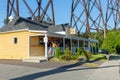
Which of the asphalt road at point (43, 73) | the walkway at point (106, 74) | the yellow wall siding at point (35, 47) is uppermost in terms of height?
the yellow wall siding at point (35, 47)

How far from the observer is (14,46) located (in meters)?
28.2

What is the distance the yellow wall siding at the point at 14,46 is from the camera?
2731 centimetres

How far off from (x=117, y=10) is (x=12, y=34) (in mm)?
43836

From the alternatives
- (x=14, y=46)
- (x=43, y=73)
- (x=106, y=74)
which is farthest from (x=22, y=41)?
(x=106, y=74)

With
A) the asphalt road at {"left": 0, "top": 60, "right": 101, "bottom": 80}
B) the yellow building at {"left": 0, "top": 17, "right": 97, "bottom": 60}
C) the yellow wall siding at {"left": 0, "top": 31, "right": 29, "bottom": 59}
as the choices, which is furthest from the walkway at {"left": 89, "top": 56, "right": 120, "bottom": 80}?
the yellow wall siding at {"left": 0, "top": 31, "right": 29, "bottom": 59}

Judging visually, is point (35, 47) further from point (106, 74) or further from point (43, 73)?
point (106, 74)

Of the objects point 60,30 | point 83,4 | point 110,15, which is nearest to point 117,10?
point 110,15

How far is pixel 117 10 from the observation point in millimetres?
67375

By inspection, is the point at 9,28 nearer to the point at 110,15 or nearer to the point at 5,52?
the point at 5,52

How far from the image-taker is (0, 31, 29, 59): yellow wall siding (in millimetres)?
27312

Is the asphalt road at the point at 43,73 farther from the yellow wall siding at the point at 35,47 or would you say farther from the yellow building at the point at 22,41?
the yellow wall siding at the point at 35,47

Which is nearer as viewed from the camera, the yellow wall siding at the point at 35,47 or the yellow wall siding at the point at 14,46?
the yellow wall siding at the point at 14,46

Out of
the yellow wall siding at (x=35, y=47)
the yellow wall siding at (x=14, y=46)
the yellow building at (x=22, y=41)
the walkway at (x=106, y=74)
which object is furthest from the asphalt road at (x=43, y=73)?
the yellow wall siding at (x=35, y=47)

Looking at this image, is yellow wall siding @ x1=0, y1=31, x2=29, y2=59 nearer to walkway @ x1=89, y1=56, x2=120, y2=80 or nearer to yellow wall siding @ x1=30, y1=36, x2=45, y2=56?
yellow wall siding @ x1=30, y1=36, x2=45, y2=56
